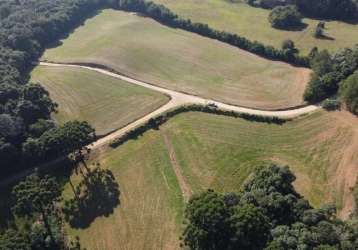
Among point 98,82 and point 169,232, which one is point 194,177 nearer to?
point 169,232

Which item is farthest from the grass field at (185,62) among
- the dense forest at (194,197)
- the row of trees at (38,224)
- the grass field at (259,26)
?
the row of trees at (38,224)

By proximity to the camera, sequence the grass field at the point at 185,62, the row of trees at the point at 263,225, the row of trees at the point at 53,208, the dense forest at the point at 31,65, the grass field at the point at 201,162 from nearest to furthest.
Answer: the row of trees at the point at 263,225, the row of trees at the point at 53,208, the grass field at the point at 201,162, the dense forest at the point at 31,65, the grass field at the point at 185,62

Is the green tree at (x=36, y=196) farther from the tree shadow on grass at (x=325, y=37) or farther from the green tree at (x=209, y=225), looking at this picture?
the tree shadow on grass at (x=325, y=37)

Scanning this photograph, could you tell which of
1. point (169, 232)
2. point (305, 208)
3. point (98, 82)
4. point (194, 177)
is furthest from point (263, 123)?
point (98, 82)

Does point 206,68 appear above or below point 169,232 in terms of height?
above

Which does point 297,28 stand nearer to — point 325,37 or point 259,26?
point 325,37

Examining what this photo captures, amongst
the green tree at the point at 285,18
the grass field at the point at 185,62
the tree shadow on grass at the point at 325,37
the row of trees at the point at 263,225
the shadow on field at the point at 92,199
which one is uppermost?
the green tree at the point at 285,18
